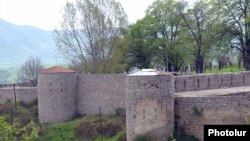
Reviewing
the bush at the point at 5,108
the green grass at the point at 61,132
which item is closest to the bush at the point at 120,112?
the green grass at the point at 61,132

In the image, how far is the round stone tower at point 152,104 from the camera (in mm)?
29688

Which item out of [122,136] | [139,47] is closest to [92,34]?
[139,47]

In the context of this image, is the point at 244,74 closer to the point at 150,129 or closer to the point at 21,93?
the point at 150,129

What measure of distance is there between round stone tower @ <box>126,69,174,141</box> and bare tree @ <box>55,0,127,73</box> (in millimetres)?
16070

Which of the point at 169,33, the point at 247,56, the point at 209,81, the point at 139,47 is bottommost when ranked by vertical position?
the point at 209,81

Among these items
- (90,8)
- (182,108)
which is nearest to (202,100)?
(182,108)

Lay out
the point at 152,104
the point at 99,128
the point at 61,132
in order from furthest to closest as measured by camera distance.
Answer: the point at 61,132
the point at 99,128
the point at 152,104

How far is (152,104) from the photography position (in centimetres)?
2972

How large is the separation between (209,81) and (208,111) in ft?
23.2

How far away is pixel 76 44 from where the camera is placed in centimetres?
4850

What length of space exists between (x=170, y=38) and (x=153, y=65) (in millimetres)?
2822

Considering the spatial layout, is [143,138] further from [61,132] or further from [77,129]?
[61,132]

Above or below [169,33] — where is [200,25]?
above

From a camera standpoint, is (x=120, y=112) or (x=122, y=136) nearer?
(x=122, y=136)
